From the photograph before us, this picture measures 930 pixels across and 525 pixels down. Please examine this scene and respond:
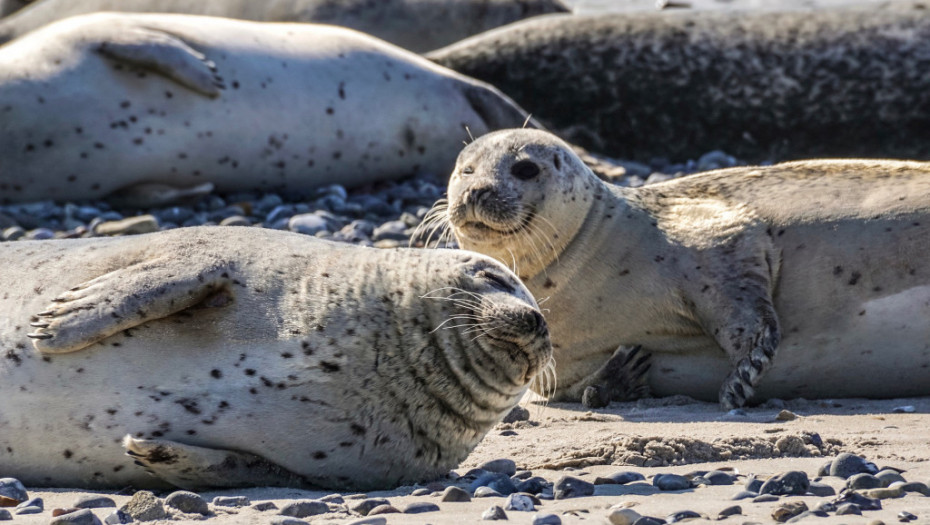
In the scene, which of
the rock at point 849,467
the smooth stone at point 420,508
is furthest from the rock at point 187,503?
the rock at point 849,467

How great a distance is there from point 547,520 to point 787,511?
0.48 meters

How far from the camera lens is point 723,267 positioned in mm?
5219

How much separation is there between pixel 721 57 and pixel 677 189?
435 cm

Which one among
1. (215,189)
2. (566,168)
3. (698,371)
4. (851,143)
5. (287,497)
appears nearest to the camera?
(287,497)

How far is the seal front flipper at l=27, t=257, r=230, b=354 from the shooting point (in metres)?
3.59

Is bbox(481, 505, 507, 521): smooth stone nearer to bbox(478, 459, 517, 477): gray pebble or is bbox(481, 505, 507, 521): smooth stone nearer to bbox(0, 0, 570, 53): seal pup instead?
bbox(478, 459, 517, 477): gray pebble

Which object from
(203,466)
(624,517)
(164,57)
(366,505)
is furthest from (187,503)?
(164,57)

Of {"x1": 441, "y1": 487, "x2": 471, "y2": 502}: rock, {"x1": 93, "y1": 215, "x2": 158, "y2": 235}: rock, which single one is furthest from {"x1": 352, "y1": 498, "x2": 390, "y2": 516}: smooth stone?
{"x1": 93, "y1": 215, "x2": 158, "y2": 235}: rock

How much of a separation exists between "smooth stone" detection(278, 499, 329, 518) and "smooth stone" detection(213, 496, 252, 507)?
0.16 metres

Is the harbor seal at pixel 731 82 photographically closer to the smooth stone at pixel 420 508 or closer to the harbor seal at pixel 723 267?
the harbor seal at pixel 723 267

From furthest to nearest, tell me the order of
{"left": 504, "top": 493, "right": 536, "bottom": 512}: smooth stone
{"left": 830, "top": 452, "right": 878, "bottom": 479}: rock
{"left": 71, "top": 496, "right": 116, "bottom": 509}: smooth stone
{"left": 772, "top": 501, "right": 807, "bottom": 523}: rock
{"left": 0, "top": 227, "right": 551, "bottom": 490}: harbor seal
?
{"left": 0, "top": 227, "right": 551, "bottom": 490}: harbor seal < {"left": 830, "top": 452, "right": 878, "bottom": 479}: rock < {"left": 71, "top": 496, "right": 116, "bottom": 509}: smooth stone < {"left": 504, "top": 493, "right": 536, "bottom": 512}: smooth stone < {"left": 772, "top": 501, "right": 807, "bottom": 523}: rock

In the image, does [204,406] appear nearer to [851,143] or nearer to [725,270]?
[725,270]

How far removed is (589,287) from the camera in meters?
5.43

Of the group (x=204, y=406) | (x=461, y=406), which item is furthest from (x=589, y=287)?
(x=204, y=406)
